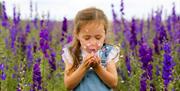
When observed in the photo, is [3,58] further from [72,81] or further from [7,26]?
[72,81]

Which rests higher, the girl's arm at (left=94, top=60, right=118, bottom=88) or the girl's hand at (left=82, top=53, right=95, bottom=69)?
the girl's hand at (left=82, top=53, right=95, bottom=69)

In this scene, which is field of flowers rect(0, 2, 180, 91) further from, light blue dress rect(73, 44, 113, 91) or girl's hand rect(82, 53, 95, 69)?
girl's hand rect(82, 53, 95, 69)

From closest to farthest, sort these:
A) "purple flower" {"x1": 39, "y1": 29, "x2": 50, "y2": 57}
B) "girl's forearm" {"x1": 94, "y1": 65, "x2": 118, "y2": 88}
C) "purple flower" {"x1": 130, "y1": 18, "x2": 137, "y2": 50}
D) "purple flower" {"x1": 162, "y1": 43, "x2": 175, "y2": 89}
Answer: "girl's forearm" {"x1": 94, "y1": 65, "x2": 118, "y2": 88} < "purple flower" {"x1": 162, "y1": 43, "x2": 175, "y2": 89} < "purple flower" {"x1": 39, "y1": 29, "x2": 50, "y2": 57} < "purple flower" {"x1": 130, "y1": 18, "x2": 137, "y2": 50}

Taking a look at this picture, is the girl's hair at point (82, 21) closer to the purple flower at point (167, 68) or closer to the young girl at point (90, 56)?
the young girl at point (90, 56)

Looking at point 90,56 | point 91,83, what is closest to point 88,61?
point 90,56

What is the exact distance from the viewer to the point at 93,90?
11.3 ft

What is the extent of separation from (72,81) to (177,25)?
17.7 ft

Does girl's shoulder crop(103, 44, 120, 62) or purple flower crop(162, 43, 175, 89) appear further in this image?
purple flower crop(162, 43, 175, 89)

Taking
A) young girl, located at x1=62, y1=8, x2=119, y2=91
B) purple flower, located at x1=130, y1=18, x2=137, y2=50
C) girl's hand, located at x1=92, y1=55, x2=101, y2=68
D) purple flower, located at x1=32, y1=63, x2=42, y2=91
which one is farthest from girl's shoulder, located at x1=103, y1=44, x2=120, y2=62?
purple flower, located at x1=130, y1=18, x2=137, y2=50

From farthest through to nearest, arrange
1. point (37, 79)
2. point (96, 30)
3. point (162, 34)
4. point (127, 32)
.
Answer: point (127, 32), point (162, 34), point (37, 79), point (96, 30)

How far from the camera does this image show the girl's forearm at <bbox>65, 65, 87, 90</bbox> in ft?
10.9

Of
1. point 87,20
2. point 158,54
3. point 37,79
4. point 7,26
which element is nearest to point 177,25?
point 158,54

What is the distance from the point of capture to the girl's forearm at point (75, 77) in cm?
331

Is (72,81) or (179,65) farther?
(179,65)
